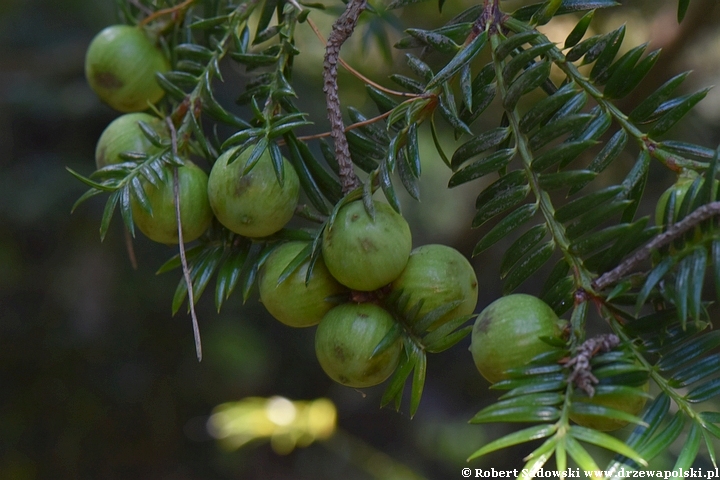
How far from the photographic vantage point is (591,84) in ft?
2.92

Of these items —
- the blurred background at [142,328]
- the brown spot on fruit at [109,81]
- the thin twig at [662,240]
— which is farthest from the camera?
the blurred background at [142,328]

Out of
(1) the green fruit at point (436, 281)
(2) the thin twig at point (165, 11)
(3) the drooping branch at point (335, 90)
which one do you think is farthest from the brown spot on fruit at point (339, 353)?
(2) the thin twig at point (165, 11)

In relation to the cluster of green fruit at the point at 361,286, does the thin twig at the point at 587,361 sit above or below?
below

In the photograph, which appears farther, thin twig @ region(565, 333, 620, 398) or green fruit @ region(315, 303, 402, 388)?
green fruit @ region(315, 303, 402, 388)

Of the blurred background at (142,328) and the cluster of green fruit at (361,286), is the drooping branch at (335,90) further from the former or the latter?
the blurred background at (142,328)

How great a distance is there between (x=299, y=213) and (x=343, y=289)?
0.14 metres

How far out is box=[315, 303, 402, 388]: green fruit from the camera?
0.81m

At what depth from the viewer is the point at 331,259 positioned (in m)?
0.81

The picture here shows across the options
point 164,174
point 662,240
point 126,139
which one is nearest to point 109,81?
point 126,139

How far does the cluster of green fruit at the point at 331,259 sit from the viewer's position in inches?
31.5

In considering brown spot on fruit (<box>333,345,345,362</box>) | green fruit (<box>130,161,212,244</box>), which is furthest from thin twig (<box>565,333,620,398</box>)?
green fruit (<box>130,161,212,244</box>)

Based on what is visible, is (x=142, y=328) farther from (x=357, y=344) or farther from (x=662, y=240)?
(x=662, y=240)

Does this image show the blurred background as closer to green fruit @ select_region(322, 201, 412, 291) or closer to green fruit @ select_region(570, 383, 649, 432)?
green fruit @ select_region(322, 201, 412, 291)

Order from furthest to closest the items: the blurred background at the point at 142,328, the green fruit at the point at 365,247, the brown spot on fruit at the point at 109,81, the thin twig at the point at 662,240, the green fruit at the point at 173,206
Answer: the blurred background at the point at 142,328 < the brown spot on fruit at the point at 109,81 < the green fruit at the point at 173,206 < the green fruit at the point at 365,247 < the thin twig at the point at 662,240
